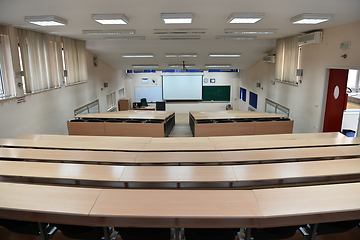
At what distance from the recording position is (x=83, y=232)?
261cm

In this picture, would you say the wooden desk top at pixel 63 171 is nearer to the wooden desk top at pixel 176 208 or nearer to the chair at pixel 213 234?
the wooden desk top at pixel 176 208

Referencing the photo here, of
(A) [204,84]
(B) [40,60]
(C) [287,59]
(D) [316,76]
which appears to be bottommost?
(A) [204,84]

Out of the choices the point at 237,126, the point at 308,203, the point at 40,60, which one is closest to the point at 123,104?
the point at 40,60

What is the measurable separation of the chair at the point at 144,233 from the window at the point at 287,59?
25.3 feet

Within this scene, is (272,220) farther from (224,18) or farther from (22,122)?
(22,122)

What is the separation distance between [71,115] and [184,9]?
6.49m

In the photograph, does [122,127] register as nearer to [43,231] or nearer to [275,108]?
[43,231]

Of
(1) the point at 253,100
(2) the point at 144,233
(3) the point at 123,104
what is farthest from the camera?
(3) the point at 123,104

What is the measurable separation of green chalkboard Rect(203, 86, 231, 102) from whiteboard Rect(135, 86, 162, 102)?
3460mm

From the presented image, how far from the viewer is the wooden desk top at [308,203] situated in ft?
6.53

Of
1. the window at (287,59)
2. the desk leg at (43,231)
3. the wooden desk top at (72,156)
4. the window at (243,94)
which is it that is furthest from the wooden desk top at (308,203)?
the window at (243,94)

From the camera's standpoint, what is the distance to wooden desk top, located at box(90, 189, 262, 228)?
196 cm

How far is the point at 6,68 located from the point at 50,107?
1996mm

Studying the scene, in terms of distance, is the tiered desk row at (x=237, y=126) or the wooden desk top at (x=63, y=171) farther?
the tiered desk row at (x=237, y=126)
